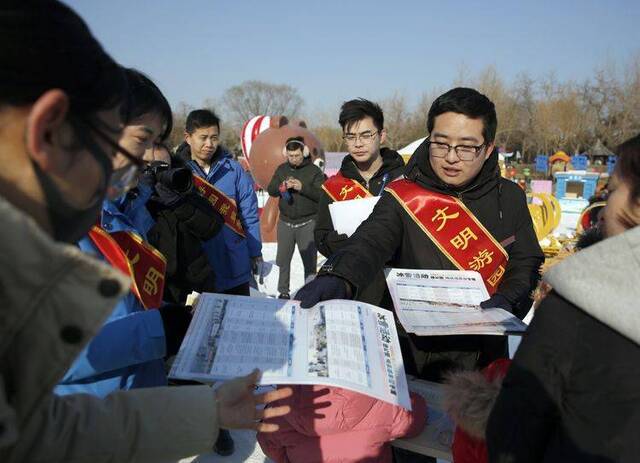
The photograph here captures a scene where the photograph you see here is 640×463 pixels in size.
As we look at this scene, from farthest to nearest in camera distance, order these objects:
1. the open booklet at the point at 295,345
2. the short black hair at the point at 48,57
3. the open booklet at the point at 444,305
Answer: the open booklet at the point at 444,305
the open booklet at the point at 295,345
the short black hair at the point at 48,57

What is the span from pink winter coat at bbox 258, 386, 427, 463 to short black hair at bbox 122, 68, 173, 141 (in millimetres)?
1222

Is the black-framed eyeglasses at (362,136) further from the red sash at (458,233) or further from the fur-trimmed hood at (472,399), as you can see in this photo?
the fur-trimmed hood at (472,399)

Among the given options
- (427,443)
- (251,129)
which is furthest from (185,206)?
(251,129)

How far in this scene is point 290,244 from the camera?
5.53m

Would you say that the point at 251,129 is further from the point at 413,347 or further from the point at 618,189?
the point at 618,189

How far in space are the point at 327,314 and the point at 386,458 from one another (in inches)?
20.4

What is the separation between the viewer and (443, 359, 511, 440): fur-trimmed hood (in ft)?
4.01

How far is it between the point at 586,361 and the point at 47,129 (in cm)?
109

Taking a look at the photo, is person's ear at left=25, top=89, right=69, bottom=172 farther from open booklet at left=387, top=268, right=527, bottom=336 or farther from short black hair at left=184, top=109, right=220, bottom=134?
short black hair at left=184, top=109, right=220, bottom=134

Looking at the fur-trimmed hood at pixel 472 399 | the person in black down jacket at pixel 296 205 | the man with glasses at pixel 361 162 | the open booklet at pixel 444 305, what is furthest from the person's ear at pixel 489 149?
the person in black down jacket at pixel 296 205

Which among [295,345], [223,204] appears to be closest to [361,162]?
[223,204]

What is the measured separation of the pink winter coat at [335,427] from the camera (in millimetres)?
1387

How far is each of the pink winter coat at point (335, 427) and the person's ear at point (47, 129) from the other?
37.9 inches

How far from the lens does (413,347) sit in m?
1.92
